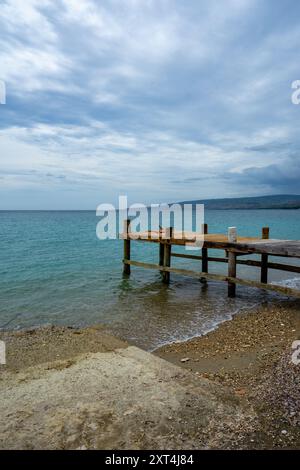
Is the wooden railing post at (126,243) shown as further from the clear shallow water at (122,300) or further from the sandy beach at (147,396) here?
the sandy beach at (147,396)

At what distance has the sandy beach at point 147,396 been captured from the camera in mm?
4277

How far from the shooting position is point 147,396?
5.23m

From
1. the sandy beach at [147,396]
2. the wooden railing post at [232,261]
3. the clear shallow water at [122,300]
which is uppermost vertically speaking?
the wooden railing post at [232,261]

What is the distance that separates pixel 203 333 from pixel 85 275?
1045cm

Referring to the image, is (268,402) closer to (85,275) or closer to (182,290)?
(182,290)

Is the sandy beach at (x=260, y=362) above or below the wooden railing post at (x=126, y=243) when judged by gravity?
below

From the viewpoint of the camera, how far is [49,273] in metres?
19.3

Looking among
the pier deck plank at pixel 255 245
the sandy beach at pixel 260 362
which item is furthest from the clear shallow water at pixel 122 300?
Result: the pier deck plank at pixel 255 245

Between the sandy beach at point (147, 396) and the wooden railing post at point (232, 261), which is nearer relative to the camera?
the sandy beach at point (147, 396)

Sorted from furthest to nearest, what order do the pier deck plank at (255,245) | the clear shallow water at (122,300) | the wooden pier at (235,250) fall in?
the wooden pier at (235,250) → the pier deck plank at (255,245) → the clear shallow water at (122,300)

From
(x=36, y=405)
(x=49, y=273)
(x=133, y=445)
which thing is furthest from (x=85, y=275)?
(x=133, y=445)

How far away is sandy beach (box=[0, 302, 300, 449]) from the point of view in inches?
168

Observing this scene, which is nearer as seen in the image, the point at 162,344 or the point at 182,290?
the point at 162,344

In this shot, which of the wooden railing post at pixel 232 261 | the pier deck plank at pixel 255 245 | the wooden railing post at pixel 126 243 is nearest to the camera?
the pier deck plank at pixel 255 245
